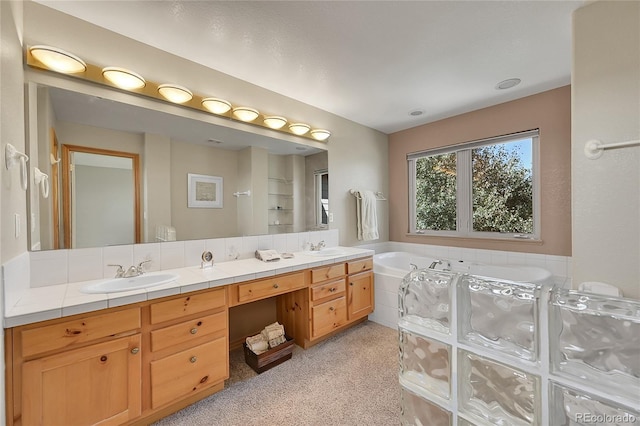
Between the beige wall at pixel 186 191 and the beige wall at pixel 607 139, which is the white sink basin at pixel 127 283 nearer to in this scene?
the beige wall at pixel 186 191

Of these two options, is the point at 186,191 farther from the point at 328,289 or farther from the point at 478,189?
the point at 478,189

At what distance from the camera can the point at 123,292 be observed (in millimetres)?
1478

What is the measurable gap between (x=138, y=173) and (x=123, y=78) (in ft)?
2.14

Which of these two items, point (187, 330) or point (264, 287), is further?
point (264, 287)

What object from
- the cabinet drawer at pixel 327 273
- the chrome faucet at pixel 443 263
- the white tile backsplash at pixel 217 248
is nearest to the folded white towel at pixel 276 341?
the cabinet drawer at pixel 327 273

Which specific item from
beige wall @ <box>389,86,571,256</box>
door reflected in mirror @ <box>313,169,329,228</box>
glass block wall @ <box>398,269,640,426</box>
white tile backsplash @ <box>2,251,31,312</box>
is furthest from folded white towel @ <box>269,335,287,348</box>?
beige wall @ <box>389,86,571,256</box>

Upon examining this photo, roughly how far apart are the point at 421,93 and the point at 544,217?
Answer: 193cm

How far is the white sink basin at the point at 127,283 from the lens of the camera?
5.07ft

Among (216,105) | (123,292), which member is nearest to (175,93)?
(216,105)

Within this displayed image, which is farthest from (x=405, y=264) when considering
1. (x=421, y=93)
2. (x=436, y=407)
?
(x=436, y=407)

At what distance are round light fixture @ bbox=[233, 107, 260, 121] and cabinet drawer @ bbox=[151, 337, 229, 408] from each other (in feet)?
6.17

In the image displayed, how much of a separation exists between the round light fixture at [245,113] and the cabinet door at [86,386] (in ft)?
6.23

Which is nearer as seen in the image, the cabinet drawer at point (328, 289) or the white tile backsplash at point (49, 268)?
the white tile backsplash at point (49, 268)

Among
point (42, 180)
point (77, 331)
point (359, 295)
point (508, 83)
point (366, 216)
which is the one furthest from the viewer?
point (366, 216)
